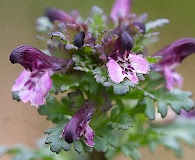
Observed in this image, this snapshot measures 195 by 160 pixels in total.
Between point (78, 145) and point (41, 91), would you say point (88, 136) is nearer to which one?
point (78, 145)

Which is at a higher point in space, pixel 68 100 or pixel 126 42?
pixel 126 42

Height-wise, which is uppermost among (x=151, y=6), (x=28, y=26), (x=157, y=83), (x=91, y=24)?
(x=151, y=6)

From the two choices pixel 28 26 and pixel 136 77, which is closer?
pixel 136 77

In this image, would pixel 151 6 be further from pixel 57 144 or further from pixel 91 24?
pixel 57 144

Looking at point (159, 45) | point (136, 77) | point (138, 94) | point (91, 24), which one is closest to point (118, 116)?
point (138, 94)

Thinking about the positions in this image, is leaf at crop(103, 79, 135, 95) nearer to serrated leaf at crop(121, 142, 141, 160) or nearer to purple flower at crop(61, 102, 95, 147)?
purple flower at crop(61, 102, 95, 147)

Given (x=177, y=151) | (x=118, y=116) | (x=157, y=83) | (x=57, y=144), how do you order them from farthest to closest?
(x=177, y=151) → (x=157, y=83) → (x=118, y=116) → (x=57, y=144)

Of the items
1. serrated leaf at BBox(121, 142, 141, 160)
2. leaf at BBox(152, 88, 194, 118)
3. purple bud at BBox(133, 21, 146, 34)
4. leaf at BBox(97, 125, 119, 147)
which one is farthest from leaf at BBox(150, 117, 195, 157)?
purple bud at BBox(133, 21, 146, 34)
